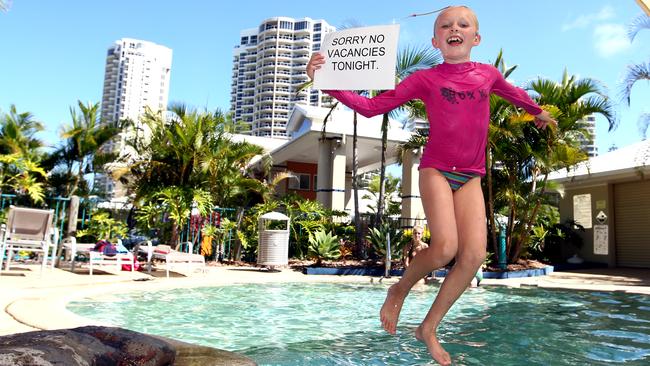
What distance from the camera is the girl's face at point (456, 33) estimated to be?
97.0 inches

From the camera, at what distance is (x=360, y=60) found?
2643 mm

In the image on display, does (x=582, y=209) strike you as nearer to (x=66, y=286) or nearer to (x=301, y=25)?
(x=66, y=286)

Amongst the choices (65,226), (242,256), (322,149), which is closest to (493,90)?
(65,226)

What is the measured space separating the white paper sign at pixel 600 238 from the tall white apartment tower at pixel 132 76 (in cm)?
12056

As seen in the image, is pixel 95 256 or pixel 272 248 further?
pixel 272 248

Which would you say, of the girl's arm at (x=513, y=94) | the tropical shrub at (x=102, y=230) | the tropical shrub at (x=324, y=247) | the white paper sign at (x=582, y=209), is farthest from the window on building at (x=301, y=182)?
the girl's arm at (x=513, y=94)

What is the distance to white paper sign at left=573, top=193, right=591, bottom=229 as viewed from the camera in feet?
56.9

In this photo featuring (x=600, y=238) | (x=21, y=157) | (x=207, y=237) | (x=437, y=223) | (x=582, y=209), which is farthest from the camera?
(x=582, y=209)

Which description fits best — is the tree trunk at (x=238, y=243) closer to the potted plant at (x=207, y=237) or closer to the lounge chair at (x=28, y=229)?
the potted plant at (x=207, y=237)

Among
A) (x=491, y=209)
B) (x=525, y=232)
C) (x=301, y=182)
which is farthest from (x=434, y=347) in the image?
(x=301, y=182)

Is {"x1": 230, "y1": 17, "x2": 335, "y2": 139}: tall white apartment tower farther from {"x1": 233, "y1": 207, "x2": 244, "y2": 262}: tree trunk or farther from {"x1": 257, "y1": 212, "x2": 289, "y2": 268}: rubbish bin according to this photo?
{"x1": 257, "y1": 212, "x2": 289, "y2": 268}: rubbish bin

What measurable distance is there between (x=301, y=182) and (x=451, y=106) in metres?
23.3

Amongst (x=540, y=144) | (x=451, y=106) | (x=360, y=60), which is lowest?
(x=451, y=106)

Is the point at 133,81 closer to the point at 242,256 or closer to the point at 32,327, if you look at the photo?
the point at 242,256
